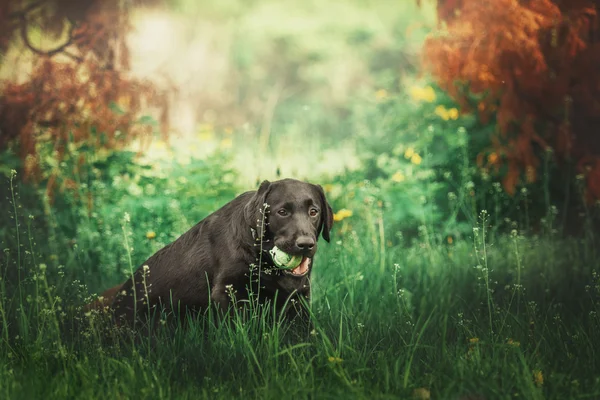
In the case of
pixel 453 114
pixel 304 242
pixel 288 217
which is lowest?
pixel 304 242

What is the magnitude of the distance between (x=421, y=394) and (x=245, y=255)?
1146mm

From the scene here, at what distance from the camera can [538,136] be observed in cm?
597

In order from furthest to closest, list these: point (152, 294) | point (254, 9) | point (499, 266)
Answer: point (254, 9), point (499, 266), point (152, 294)

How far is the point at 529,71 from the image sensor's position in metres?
5.48

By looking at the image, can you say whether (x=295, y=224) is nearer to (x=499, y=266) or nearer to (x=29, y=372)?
(x=29, y=372)

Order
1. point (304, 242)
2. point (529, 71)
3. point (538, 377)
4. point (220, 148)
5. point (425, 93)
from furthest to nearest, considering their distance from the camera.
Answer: point (425, 93), point (220, 148), point (529, 71), point (304, 242), point (538, 377)

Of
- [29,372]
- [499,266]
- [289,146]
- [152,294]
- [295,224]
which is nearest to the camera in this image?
[29,372]

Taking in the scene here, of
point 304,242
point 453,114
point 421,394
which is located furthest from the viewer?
point 453,114

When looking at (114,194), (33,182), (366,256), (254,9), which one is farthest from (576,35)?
(254,9)

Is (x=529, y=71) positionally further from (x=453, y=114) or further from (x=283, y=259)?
(x=283, y=259)

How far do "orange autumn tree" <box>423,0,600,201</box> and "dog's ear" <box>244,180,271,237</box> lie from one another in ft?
8.29

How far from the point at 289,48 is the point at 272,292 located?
17.1 metres

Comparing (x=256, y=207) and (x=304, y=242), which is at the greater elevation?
(x=256, y=207)

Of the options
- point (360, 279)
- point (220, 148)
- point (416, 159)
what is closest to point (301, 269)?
point (360, 279)
